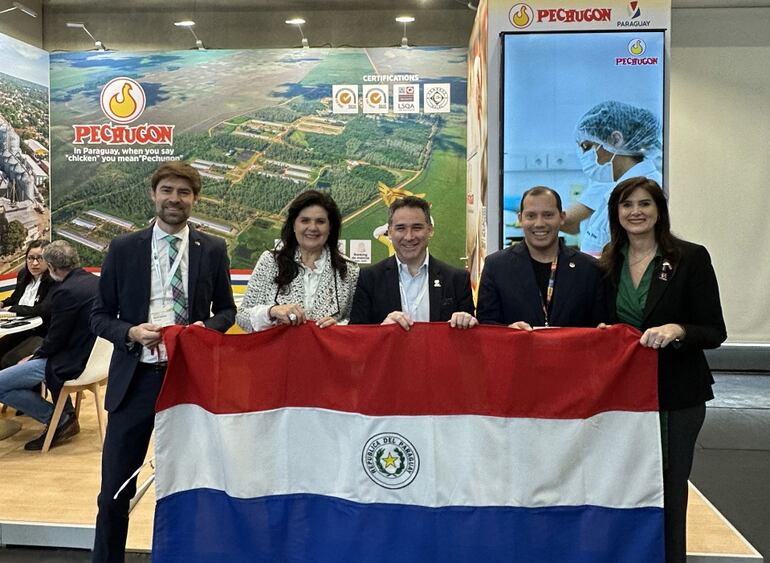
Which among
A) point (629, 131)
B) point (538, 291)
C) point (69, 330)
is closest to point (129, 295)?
point (538, 291)

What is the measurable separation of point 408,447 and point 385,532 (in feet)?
0.99

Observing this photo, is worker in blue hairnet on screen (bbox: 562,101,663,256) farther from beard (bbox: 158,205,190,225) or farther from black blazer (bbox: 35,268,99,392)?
black blazer (bbox: 35,268,99,392)

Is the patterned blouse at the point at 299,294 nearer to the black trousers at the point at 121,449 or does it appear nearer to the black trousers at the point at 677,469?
the black trousers at the point at 121,449

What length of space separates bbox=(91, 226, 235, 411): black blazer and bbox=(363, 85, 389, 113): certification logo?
5010mm

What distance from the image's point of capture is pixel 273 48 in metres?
7.82

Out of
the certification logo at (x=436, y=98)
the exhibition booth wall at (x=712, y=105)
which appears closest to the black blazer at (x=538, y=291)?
the certification logo at (x=436, y=98)

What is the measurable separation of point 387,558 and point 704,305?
54.9 inches

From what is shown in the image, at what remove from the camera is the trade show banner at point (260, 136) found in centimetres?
755

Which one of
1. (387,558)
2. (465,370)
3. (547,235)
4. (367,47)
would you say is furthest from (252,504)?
(367,47)

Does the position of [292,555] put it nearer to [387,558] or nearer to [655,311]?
[387,558]

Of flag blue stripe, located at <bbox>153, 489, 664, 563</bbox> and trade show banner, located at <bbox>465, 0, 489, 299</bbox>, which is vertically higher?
trade show banner, located at <bbox>465, 0, 489, 299</bbox>

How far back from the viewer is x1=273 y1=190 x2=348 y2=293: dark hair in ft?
9.39

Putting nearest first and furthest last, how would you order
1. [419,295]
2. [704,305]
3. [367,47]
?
1. [704,305]
2. [419,295]
3. [367,47]

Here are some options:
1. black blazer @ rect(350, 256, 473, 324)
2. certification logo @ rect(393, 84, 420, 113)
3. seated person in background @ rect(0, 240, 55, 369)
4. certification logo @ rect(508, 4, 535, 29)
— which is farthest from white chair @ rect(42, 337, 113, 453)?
certification logo @ rect(393, 84, 420, 113)
